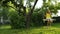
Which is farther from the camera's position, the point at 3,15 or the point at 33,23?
the point at 3,15

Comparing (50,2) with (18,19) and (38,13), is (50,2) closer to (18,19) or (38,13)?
(18,19)

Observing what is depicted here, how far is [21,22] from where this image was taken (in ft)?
91.7

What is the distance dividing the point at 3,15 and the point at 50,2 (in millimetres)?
22939

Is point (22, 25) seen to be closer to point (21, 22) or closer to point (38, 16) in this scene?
point (21, 22)

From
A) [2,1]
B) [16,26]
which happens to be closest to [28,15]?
[2,1]

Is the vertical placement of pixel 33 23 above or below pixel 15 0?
below

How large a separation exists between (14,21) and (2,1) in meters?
4.87

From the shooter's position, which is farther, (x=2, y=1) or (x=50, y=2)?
(x=50, y=2)

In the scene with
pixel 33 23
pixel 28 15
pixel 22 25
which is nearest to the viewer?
pixel 28 15

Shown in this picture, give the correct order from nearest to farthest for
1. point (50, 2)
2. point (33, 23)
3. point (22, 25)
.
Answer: point (50, 2) < point (22, 25) < point (33, 23)

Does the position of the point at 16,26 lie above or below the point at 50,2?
below

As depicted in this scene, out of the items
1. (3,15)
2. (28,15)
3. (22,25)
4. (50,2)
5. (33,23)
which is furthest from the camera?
(3,15)

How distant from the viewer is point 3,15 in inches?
1880

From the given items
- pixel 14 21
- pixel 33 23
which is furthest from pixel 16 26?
pixel 33 23
